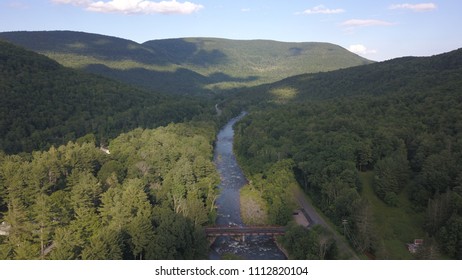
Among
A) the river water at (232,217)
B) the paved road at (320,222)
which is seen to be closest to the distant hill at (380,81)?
the paved road at (320,222)

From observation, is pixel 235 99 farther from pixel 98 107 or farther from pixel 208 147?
pixel 208 147

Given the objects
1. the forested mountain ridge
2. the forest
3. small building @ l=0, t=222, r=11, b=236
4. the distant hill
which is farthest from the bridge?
the distant hill

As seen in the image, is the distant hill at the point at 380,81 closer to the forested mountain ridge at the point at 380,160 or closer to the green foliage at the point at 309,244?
the forested mountain ridge at the point at 380,160

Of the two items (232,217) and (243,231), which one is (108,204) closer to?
(243,231)

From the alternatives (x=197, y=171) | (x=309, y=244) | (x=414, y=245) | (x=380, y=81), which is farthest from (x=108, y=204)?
(x=380, y=81)

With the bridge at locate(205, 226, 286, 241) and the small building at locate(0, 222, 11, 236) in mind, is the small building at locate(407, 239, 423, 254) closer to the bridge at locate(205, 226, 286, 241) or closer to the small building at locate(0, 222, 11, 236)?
the bridge at locate(205, 226, 286, 241)

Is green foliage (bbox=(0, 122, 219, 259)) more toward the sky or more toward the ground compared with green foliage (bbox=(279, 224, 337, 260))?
more toward the sky
